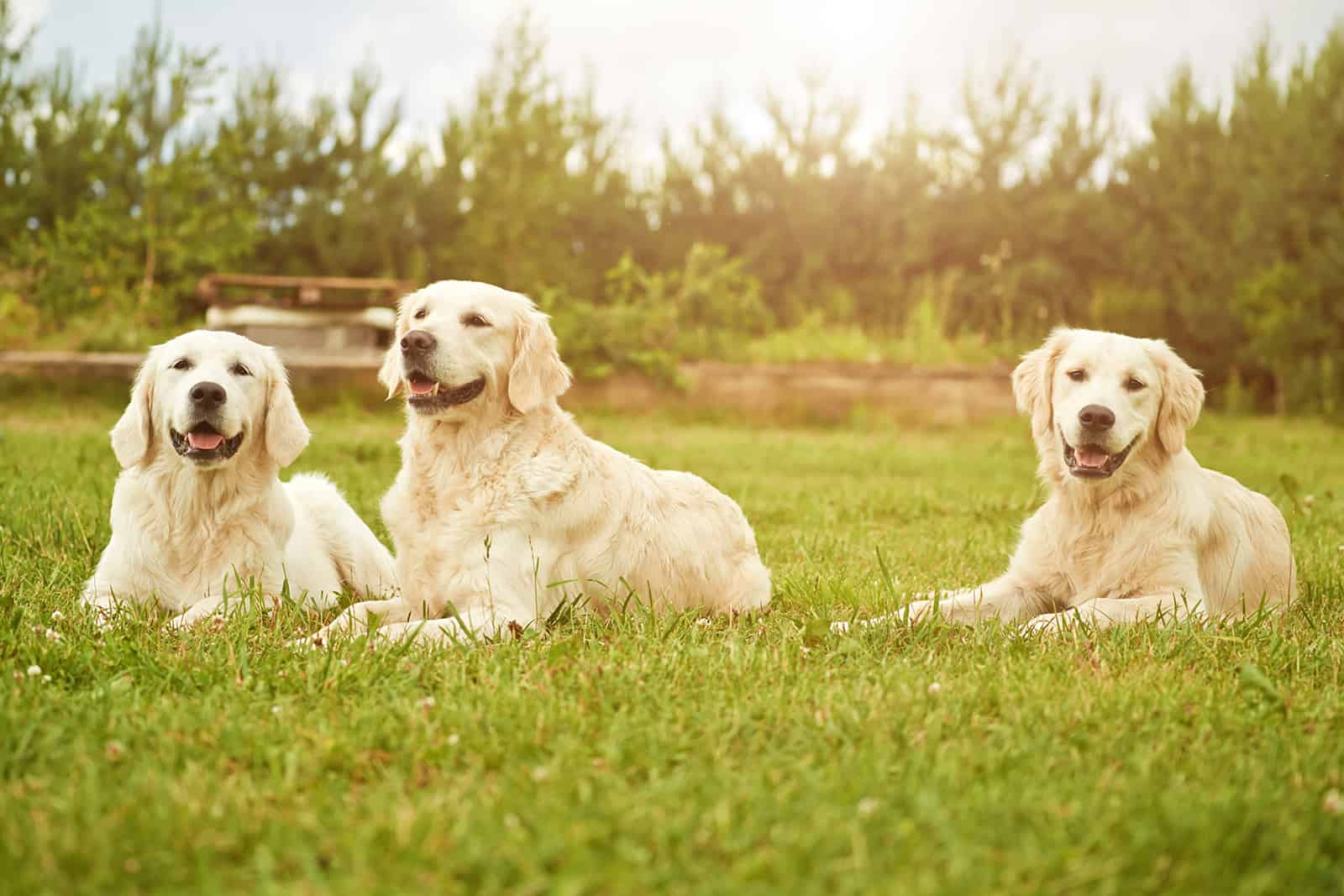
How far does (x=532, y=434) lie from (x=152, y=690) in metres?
1.46

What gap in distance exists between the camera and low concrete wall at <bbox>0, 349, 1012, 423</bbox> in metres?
12.5

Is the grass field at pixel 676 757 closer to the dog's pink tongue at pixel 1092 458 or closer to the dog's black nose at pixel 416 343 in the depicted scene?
the dog's pink tongue at pixel 1092 458

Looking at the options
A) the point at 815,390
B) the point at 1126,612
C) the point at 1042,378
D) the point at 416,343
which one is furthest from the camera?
the point at 815,390

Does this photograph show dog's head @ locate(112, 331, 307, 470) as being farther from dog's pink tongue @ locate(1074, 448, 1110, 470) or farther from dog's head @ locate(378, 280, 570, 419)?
dog's pink tongue @ locate(1074, 448, 1110, 470)

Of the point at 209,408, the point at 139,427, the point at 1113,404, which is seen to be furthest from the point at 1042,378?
the point at 139,427

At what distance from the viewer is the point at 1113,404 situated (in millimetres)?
3715

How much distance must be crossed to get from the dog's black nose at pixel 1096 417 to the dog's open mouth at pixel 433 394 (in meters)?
2.05

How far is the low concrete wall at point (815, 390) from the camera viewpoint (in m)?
12.5

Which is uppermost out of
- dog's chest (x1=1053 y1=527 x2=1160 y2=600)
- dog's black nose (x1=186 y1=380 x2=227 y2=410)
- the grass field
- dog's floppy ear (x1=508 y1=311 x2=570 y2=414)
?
dog's floppy ear (x1=508 y1=311 x2=570 y2=414)

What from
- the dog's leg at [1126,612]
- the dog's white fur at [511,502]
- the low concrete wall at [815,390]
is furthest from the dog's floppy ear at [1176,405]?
A: the low concrete wall at [815,390]

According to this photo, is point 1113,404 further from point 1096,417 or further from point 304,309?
point 304,309

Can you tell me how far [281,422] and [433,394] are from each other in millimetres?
640

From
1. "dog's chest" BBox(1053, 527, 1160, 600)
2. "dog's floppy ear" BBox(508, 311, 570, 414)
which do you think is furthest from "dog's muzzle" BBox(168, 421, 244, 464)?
"dog's chest" BBox(1053, 527, 1160, 600)

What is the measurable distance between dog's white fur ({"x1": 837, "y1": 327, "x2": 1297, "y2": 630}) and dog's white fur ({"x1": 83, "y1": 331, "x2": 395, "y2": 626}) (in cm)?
224
